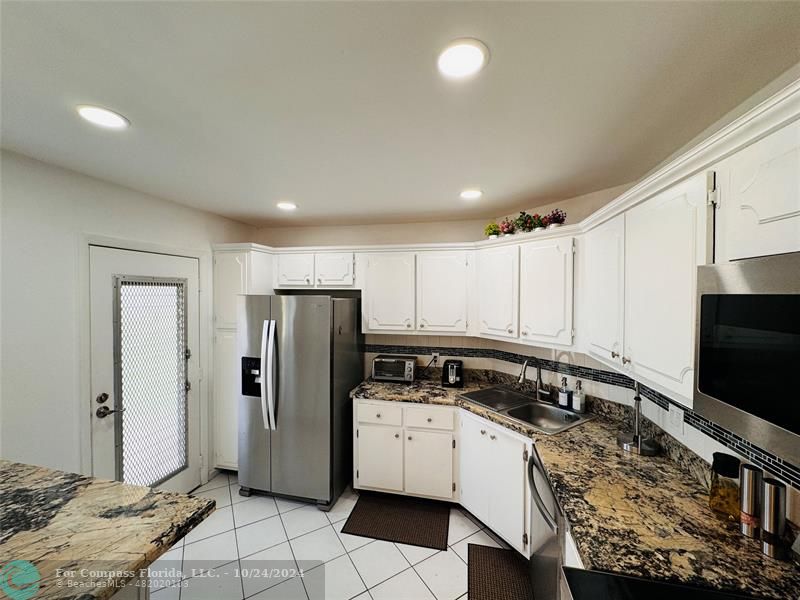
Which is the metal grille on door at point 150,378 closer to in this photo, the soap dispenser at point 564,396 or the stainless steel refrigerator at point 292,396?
the stainless steel refrigerator at point 292,396

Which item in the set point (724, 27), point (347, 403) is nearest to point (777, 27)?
point (724, 27)

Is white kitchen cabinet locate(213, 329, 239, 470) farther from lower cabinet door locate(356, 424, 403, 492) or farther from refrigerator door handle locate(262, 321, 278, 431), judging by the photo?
lower cabinet door locate(356, 424, 403, 492)

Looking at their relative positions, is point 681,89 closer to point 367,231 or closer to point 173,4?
point 173,4

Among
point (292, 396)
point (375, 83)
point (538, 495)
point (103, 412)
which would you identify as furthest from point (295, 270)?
point (538, 495)

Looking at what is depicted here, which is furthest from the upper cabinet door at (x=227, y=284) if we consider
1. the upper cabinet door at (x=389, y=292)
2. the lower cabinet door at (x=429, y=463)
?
the lower cabinet door at (x=429, y=463)

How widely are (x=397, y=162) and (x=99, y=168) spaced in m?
1.78

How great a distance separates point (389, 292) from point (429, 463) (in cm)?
149

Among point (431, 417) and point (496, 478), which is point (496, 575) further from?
point (431, 417)

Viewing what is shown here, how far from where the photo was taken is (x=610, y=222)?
1600mm

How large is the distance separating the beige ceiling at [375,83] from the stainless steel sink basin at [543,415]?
5.26 ft

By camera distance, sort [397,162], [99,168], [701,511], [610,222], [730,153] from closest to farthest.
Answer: [730,153]
[701,511]
[610,222]
[397,162]
[99,168]

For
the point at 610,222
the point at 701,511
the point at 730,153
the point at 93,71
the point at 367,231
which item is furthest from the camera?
the point at 367,231

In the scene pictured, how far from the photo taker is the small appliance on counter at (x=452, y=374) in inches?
110

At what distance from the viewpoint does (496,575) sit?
1.89 meters
